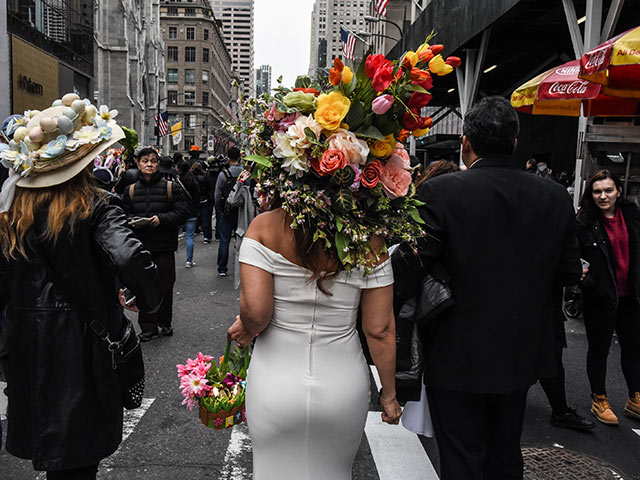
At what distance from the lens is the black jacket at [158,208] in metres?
6.49

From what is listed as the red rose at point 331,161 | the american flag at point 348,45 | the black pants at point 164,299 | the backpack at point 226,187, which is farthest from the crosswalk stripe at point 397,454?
the american flag at point 348,45

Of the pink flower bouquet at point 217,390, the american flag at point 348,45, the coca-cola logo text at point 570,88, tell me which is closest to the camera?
the pink flower bouquet at point 217,390

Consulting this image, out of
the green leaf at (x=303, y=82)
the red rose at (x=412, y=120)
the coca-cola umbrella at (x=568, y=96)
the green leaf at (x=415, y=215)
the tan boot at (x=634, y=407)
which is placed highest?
the coca-cola umbrella at (x=568, y=96)

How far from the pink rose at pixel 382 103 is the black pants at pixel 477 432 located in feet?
4.51

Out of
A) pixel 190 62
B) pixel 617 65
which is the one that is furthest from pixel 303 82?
pixel 190 62

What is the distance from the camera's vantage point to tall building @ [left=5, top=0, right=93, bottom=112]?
65.3 feet

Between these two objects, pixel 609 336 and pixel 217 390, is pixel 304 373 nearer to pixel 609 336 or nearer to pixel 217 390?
pixel 217 390

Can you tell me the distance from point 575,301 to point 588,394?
3.02 m

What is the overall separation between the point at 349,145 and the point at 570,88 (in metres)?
5.51

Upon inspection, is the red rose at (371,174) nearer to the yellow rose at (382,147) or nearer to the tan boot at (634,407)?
the yellow rose at (382,147)

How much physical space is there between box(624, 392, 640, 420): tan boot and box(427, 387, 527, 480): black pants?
2572mm

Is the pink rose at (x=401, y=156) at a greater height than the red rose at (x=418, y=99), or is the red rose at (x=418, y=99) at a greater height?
the red rose at (x=418, y=99)

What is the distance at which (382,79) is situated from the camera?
88.7 inches

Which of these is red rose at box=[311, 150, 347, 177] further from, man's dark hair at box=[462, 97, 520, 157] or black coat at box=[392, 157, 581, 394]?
man's dark hair at box=[462, 97, 520, 157]
